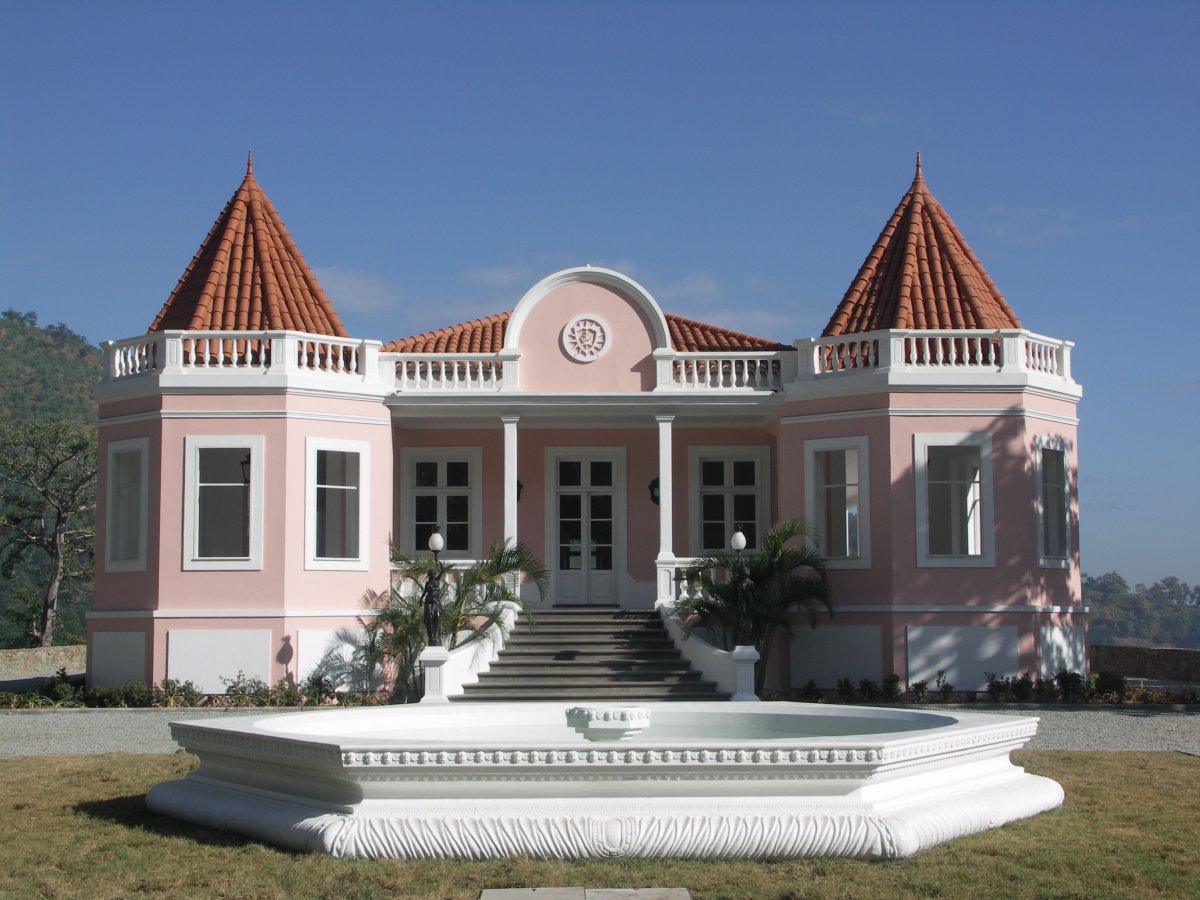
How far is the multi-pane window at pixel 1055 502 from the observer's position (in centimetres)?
2045

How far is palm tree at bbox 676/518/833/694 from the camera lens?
1931cm

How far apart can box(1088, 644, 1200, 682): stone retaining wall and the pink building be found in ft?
18.1

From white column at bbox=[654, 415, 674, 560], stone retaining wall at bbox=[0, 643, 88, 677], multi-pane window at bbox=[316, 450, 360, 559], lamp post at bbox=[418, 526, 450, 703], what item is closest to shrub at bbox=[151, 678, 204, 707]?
multi-pane window at bbox=[316, 450, 360, 559]

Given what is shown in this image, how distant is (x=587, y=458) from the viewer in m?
23.2

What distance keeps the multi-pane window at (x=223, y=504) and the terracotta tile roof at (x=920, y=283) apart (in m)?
9.25

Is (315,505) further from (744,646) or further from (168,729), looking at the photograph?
(744,646)

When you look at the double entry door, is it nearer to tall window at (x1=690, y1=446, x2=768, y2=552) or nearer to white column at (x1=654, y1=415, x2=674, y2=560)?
tall window at (x1=690, y1=446, x2=768, y2=552)

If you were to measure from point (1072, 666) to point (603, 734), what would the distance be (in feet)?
41.0

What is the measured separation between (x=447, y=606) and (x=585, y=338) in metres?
4.90

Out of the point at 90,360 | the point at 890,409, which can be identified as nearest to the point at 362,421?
the point at 890,409

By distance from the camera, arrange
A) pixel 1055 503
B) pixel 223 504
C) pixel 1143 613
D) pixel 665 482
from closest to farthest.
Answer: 1. pixel 1055 503
2. pixel 665 482
3. pixel 223 504
4. pixel 1143 613

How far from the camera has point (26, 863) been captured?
8602 millimetres

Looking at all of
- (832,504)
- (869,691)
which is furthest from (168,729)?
(832,504)

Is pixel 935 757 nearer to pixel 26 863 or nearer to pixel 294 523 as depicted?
pixel 26 863
